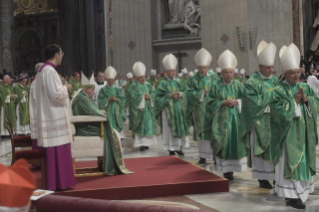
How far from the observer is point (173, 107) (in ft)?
30.6

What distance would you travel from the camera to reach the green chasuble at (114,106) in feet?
36.1

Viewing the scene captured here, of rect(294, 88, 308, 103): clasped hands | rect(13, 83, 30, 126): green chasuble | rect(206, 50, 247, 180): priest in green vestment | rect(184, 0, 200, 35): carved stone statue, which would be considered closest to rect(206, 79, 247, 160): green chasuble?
rect(206, 50, 247, 180): priest in green vestment

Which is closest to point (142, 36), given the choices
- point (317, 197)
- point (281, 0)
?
point (281, 0)

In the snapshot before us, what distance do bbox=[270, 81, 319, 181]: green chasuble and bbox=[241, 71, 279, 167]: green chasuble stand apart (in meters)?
0.77

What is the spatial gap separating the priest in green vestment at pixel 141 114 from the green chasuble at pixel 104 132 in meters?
3.58

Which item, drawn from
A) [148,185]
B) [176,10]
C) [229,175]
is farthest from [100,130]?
[176,10]

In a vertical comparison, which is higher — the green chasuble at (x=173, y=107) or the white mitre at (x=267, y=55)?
the white mitre at (x=267, y=55)

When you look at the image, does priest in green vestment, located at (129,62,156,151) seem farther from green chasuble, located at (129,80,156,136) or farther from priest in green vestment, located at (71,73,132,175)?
priest in green vestment, located at (71,73,132,175)

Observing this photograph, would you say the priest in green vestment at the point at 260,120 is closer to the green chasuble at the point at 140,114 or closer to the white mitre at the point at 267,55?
the white mitre at the point at 267,55


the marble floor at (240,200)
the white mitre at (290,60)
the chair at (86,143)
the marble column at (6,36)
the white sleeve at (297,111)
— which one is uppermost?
the marble column at (6,36)

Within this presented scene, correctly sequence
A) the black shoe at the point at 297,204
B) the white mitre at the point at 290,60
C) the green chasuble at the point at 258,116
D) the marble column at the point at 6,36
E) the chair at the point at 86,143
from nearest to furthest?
the black shoe at the point at 297,204 < the white mitre at the point at 290,60 < the green chasuble at the point at 258,116 < the chair at the point at 86,143 < the marble column at the point at 6,36

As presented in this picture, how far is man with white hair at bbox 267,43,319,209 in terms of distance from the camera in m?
5.03

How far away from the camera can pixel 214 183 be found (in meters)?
6.03

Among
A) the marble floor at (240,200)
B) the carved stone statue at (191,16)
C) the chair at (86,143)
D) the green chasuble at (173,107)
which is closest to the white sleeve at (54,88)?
the chair at (86,143)
